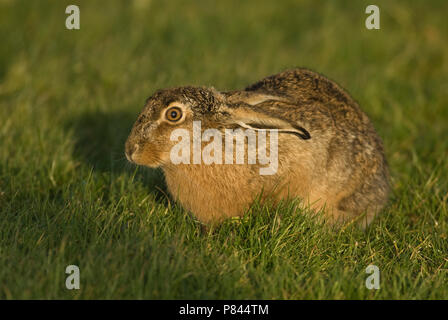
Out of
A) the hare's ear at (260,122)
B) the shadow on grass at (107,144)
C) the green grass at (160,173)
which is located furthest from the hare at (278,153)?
the shadow on grass at (107,144)

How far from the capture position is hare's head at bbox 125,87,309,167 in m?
4.66

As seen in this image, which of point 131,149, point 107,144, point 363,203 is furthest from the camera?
point 107,144

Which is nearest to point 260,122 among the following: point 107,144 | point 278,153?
point 278,153

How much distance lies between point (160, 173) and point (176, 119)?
4.23 ft

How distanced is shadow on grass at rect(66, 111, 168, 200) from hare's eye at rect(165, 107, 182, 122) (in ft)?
2.99

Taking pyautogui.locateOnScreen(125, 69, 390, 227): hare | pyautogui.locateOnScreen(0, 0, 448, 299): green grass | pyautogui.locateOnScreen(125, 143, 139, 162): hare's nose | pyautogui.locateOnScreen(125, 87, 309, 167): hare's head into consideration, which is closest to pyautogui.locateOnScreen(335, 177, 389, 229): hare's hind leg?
pyautogui.locateOnScreen(125, 69, 390, 227): hare

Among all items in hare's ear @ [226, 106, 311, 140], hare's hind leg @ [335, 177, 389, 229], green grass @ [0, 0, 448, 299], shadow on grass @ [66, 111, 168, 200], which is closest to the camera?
green grass @ [0, 0, 448, 299]

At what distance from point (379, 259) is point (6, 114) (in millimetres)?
4514

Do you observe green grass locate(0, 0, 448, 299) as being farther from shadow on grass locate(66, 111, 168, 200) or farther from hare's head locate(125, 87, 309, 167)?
hare's head locate(125, 87, 309, 167)

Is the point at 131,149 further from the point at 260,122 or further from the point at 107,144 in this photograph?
the point at 107,144

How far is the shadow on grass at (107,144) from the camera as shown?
5.69 metres

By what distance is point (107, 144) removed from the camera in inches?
256

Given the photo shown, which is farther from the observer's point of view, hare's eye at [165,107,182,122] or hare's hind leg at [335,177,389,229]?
hare's hind leg at [335,177,389,229]

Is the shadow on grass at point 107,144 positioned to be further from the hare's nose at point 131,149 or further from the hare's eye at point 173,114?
the hare's eye at point 173,114
